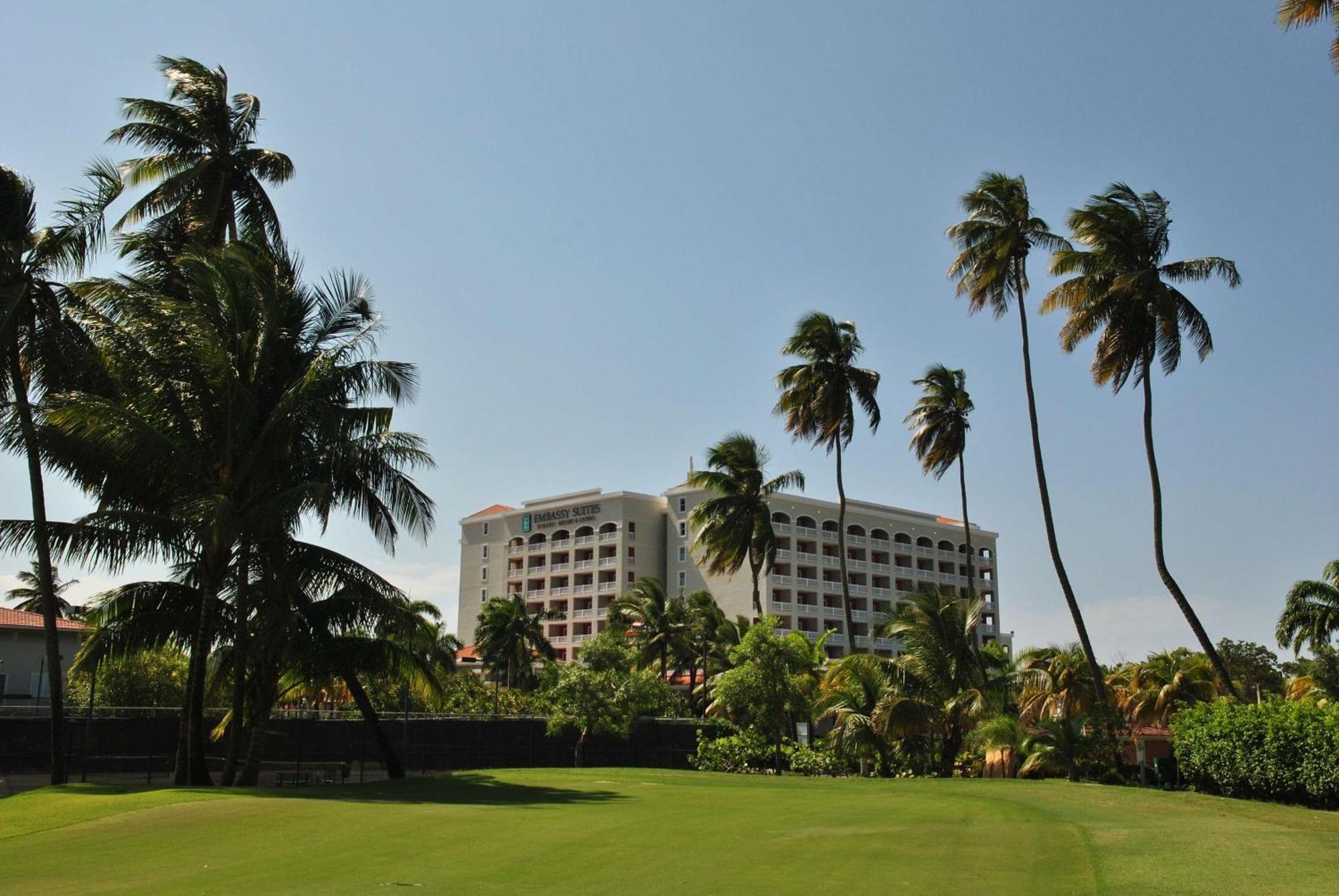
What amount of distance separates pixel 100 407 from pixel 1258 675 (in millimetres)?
82348

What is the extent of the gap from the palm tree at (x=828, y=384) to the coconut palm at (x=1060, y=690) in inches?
444

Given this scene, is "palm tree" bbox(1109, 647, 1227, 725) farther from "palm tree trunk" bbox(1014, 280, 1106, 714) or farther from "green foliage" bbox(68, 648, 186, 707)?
"green foliage" bbox(68, 648, 186, 707)

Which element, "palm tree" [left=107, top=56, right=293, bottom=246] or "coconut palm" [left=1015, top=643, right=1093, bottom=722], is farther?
"coconut palm" [left=1015, top=643, right=1093, bottom=722]

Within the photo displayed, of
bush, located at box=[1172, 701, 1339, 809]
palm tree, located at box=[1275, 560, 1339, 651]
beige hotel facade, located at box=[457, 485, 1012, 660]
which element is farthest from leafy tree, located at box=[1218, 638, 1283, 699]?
bush, located at box=[1172, 701, 1339, 809]

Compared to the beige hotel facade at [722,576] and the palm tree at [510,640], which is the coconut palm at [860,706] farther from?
the beige hotel facade at [722,576]

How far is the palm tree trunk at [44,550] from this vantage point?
2438cm

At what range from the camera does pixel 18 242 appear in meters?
25.8

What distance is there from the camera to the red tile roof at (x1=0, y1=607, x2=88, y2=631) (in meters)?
47.1

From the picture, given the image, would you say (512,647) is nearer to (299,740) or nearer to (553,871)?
(299,740)

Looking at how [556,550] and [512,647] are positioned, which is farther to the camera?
[556,550]

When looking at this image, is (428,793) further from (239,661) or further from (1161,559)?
(1161,559)

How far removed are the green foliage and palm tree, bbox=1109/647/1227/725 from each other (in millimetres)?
34899

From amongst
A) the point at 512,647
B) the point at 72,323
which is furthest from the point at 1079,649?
the point at 512,647

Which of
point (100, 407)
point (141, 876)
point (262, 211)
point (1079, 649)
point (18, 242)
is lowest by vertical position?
point (141, 876)
